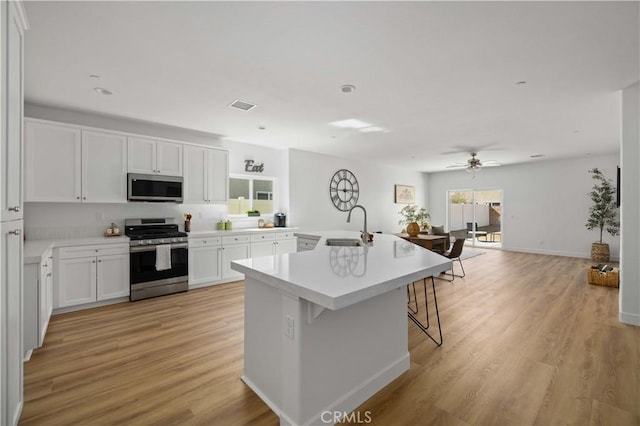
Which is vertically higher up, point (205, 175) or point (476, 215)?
point (205, 175)

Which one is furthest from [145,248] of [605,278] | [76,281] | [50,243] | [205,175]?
[605,278]

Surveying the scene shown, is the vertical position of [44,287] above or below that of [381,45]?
below

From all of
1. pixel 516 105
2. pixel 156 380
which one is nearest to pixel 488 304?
pixel 516 105

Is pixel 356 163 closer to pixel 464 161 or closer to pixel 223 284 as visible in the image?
pixel 464 161

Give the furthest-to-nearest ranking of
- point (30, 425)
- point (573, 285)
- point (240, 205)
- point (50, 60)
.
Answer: point (240, 205) → point (573, 285) → point (50, 60) → point (30, 425)

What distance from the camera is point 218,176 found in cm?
496

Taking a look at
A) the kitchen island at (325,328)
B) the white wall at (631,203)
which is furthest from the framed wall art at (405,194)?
the kitchen island at (325,328)

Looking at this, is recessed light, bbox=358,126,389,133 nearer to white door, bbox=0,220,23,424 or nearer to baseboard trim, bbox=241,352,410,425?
baseboard trim, bbox=241,352,410,425

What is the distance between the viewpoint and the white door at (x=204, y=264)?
14.6 ft

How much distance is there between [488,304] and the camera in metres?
3.81

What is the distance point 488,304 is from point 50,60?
5264 millimetres

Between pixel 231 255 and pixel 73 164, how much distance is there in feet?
7.80

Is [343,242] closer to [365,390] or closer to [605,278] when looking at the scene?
[365,390]

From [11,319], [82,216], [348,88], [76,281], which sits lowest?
[76,281]
